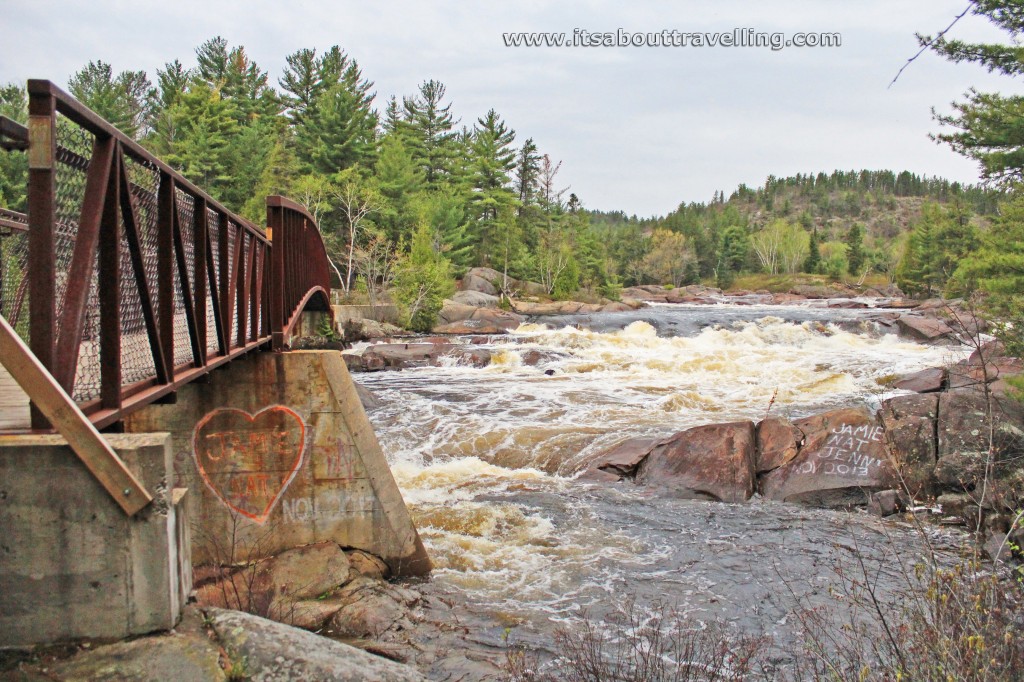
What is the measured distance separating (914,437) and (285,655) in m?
11.2

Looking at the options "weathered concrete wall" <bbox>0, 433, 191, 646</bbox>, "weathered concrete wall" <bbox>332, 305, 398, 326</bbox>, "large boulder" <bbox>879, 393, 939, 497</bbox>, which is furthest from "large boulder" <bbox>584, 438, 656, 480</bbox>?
"weathered concrete wall" <bbox>332, 305, 398, 326</bbox>

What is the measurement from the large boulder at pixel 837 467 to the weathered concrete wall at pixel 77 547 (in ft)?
33.2

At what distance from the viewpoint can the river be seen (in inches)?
327

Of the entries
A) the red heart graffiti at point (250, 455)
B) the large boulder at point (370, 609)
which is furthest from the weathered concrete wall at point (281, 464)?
the large boulder at point (370, 609)

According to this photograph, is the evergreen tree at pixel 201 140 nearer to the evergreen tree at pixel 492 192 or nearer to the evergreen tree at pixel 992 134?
the evergreen tree at pixel 492 192

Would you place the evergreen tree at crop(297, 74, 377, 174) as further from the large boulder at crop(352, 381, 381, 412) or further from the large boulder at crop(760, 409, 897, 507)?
the large boulder at crop(760, 409, 897, 507)

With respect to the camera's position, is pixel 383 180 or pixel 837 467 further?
pixel 383 180

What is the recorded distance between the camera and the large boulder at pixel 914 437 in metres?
11.6

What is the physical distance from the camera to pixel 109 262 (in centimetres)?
419

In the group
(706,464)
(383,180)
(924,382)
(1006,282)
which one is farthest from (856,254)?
(706,464)

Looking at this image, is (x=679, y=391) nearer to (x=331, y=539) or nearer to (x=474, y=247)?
(x=331, y=539)

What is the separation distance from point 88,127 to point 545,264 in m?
61.3

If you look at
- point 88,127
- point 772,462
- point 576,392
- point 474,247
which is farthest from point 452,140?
point 88,127

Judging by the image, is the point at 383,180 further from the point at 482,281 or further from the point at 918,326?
the point at 918,326
